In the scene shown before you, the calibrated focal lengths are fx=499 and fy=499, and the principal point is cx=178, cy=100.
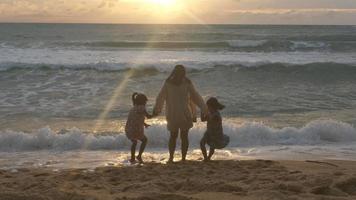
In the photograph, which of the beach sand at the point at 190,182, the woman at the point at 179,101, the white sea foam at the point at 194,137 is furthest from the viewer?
the white sea foam at the point at 194,137

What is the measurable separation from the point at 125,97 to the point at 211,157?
771 centimetres

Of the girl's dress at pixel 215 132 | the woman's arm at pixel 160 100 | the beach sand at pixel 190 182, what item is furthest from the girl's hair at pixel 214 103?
the beach sand at pixel 190 182

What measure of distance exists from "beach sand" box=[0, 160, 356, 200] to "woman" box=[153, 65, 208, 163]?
0.62 metres

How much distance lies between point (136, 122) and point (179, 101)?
0.92 meters

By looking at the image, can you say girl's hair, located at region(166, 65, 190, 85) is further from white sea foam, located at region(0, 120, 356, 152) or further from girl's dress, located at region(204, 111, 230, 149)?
white sea foam, located at region(0, 120, 356, 152)

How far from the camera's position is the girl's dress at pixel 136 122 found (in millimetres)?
7645

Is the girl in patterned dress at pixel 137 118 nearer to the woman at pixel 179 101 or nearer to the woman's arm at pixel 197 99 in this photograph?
the woman at pixel 179 101

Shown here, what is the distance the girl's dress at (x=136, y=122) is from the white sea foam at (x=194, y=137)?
1.67 metres

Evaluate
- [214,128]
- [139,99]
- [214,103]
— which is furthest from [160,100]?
[214,128]

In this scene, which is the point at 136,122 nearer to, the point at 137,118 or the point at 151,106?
the point at 137,118

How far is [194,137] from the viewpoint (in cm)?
981

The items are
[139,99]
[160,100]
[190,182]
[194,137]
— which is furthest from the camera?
[194,137]

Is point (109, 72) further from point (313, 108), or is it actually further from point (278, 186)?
point (278, 186)

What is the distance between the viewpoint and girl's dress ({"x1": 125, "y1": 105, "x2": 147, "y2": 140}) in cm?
764
